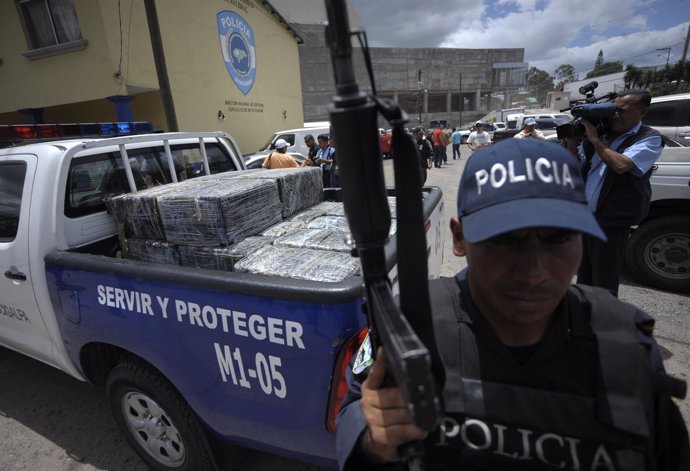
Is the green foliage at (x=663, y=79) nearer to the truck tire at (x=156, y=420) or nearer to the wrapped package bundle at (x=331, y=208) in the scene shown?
the wrapped package bundle at (x=331, y=208)

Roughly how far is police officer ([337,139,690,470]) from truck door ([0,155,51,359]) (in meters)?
2.38

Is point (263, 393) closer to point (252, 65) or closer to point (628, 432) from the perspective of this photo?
point (628, 432)

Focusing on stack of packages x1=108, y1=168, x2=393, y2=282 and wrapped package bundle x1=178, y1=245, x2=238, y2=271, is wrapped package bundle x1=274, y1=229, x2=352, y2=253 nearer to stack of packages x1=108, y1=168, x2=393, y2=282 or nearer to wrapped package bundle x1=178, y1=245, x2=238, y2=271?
stack of packages x1=108, y1=168, x2=393, y2=282

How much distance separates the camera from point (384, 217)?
0.72 m

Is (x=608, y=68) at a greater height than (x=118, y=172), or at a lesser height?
greater

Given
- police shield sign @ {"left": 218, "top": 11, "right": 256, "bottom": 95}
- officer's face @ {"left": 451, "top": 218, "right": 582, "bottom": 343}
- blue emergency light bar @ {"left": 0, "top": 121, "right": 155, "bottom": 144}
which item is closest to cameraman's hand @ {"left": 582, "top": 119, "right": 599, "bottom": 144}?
officer's face @ {"left": 451, "top": 218, "right": 582, "bottom": 343}

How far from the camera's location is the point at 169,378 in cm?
187

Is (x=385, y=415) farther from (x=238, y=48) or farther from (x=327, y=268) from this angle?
(x=238, y=48)

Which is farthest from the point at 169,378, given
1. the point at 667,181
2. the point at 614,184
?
the point at 667,181

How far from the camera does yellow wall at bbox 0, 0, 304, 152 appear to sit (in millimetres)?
8602

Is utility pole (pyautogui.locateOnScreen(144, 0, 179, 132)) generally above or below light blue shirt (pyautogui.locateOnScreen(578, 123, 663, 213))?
above

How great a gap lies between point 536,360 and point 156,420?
211 centimetres

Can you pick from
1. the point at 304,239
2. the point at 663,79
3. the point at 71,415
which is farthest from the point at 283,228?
the point at 663,79

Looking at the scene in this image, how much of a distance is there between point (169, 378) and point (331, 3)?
1.86 metres
